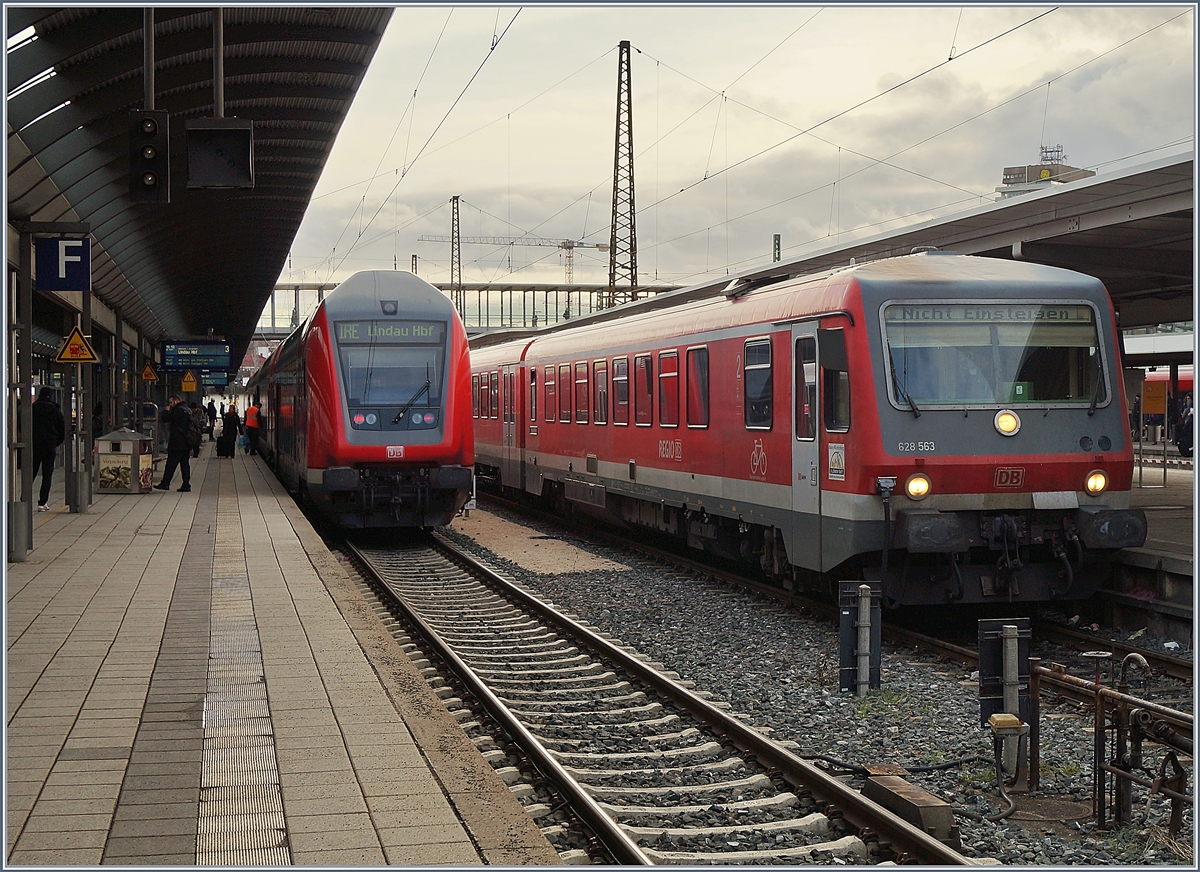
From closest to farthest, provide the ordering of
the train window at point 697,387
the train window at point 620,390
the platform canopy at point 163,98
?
the platform canopy at point 163,98, the train window at point 697,387, the train window at point 620,390

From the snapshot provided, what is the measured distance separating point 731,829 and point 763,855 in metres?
0.33

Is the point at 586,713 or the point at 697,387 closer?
the point at 586,713

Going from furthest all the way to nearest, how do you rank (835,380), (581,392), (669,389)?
(581,392) → (669,389) → (835,380)

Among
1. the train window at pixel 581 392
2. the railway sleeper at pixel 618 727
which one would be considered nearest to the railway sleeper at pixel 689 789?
the railway sleeper at pixel 618 727

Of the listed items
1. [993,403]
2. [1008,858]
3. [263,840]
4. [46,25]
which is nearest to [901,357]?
[993,403]

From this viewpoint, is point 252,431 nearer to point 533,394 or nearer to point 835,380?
point 533,394

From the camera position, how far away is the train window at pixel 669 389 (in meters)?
15.0

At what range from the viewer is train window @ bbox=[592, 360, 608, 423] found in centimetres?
1806

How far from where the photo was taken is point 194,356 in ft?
127

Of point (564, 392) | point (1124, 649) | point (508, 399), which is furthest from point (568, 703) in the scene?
point (508, 399)

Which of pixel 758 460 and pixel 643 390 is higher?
pixel 643 390

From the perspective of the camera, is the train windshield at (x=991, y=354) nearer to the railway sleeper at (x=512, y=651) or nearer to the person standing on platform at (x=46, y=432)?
the railway sleeper at (x=512, y=651)

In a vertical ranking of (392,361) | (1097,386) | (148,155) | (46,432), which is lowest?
(46,432)

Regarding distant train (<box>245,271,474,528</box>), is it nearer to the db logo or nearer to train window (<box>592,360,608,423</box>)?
train window (<box>592,360,608,423</box>)
